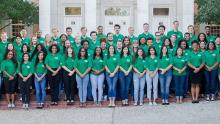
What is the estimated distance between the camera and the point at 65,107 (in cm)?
1573

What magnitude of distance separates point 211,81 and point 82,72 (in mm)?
4318

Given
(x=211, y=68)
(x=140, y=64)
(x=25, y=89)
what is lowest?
(x=25, y=89)

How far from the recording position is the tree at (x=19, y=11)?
23.3m

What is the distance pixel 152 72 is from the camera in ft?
51.3

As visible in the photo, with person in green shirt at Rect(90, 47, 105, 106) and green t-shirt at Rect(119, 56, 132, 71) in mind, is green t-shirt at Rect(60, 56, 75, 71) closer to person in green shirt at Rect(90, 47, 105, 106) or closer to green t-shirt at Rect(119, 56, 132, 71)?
person in green shirt at Rect(90, 47, 105, 106)

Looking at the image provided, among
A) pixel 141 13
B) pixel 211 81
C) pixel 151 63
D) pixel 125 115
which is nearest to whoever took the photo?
pixel 125 115

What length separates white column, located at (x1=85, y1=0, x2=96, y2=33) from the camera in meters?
27.3

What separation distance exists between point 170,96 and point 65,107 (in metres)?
3.66

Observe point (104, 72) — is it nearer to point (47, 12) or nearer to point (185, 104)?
point (185, 104)

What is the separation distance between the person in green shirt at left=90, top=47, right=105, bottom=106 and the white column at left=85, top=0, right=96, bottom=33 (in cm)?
1171

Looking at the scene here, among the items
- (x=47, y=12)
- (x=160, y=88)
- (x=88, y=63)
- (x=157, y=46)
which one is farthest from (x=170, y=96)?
(x=47, y=12)

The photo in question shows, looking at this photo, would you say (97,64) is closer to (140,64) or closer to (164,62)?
(140,64)

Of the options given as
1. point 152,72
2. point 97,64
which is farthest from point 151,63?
point 97,64

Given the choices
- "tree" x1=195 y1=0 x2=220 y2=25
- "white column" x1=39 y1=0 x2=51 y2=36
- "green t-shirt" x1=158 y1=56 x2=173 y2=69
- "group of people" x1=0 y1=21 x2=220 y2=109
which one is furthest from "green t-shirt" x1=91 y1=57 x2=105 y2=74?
"white column" x1=39 y1=0 x2=51 y2=36
